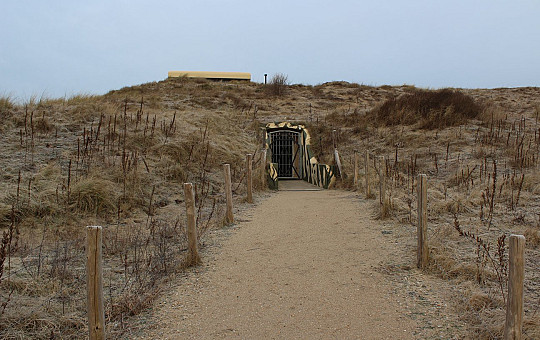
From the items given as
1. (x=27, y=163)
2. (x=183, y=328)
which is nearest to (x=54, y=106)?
(x=27, y=163)

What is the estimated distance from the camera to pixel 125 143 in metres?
12.3

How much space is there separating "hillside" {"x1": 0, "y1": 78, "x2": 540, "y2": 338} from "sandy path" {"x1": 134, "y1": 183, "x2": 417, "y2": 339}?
1.45 feet

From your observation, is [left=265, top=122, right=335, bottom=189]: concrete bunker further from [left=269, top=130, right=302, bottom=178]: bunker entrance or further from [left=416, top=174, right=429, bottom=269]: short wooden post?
[left=416, top=174, right=429, bottom=269]: short wooden post

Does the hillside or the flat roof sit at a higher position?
the flat roof

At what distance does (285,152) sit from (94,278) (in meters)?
16.9

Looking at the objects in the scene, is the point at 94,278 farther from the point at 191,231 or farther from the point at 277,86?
the point at 277,86

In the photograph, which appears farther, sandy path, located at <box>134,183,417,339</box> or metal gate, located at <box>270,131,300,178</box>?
metal gate, located at <box>270,131,300,178</box>

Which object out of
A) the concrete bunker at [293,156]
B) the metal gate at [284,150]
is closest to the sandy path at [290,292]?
the concrete bunker at [293,156]

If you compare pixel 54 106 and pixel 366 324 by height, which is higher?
pixel 54 106

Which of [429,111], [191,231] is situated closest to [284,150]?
[429,111]

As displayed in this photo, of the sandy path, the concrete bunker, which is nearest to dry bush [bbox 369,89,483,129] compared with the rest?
the concrete bunker

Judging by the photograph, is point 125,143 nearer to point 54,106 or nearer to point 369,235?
point 54,106

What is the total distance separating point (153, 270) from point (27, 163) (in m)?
6.53

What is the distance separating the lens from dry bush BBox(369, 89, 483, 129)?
17828 mm
